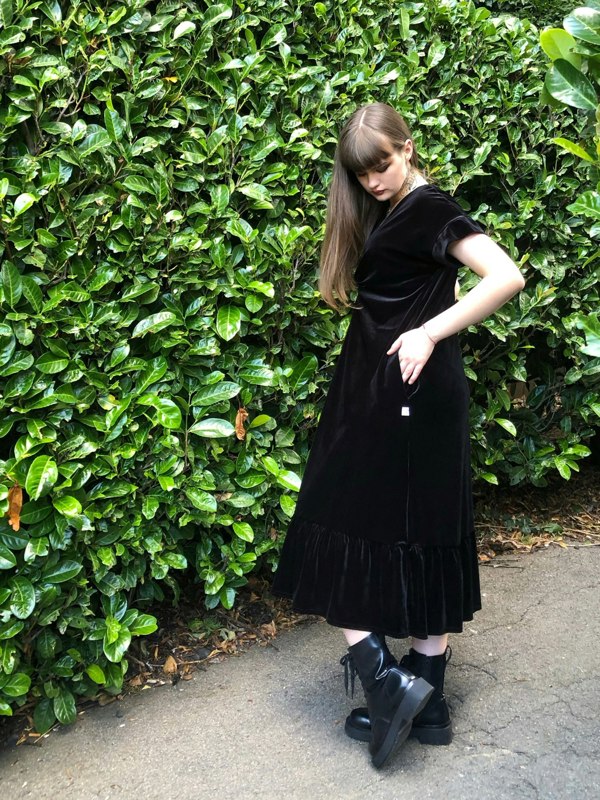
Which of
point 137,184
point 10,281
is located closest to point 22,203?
point 10,281

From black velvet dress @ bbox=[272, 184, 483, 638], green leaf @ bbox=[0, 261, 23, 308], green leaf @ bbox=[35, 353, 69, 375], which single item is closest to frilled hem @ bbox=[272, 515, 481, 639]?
black velvet dress @ bbox=[272, 184, 483, 638]

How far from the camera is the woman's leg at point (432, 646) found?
2.69m

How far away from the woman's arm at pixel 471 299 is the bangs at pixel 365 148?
13.8 inches

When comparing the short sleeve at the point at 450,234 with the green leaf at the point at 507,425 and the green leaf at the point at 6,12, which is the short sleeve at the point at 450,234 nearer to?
the green leaf at the point at 6,12

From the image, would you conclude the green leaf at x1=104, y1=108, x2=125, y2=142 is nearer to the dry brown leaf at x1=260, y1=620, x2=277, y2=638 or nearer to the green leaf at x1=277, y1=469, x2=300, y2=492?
the green leaf at x1=277, y1=469, x2=300, y2=492

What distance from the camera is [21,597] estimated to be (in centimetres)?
262

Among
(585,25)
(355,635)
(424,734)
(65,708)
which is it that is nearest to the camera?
(585,25)

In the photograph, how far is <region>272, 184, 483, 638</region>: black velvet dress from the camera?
2.54m

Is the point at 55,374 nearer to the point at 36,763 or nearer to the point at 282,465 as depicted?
the point at 282,465

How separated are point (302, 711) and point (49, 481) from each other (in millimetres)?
1238

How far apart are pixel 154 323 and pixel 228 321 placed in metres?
0.30

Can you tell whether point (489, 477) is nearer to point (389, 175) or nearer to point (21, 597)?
point (389, 175)

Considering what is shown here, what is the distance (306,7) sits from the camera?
3.28 metres

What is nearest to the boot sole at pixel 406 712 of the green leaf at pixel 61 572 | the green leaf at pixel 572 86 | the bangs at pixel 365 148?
the green leaf at pixel 61 572
